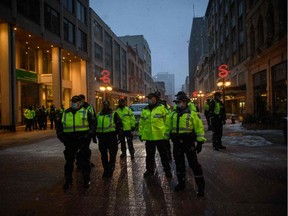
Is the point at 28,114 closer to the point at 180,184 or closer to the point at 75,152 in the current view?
the point at 75,152

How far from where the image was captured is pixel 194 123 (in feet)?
18.5

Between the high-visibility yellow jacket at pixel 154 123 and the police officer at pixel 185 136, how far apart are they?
923 mm

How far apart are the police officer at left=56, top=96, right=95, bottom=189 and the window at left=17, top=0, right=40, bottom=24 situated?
20.5m

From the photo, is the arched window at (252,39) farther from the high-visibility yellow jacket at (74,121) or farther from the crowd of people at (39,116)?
the high-visibility yellow jacket at (74,121)

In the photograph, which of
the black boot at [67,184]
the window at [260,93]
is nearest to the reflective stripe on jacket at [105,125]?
the black boot at [67,184]

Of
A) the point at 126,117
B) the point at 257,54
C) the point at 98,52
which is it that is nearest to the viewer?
the point at 126,117

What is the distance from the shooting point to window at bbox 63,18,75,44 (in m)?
33.0

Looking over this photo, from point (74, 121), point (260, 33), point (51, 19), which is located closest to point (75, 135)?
point (74, 121)

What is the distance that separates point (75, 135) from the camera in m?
6.16

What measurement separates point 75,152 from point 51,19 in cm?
2611

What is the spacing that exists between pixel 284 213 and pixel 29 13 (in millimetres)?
25486

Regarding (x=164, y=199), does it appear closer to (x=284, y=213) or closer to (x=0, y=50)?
(x=284, y=213)

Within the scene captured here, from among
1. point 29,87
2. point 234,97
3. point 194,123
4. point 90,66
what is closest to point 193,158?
point 194,123

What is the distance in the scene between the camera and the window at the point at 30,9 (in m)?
23.8
